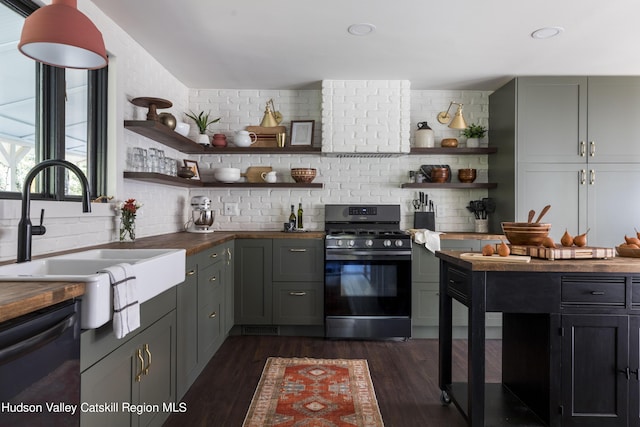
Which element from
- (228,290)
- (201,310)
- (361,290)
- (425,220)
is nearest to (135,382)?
(201,310)

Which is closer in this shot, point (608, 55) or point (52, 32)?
point (52, 32)

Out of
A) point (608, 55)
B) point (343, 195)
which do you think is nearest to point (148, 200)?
point (343, 195)

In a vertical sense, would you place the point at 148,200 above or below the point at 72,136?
below

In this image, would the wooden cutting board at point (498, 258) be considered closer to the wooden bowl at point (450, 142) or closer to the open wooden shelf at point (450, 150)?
the open wooden shelf at point (450, 150)

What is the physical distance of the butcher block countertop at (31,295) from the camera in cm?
93

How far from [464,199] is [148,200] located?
10.3 feet

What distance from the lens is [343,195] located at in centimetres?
417

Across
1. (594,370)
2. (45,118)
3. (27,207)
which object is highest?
(45,118)

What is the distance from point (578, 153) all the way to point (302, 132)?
2.66 m

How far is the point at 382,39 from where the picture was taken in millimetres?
2947

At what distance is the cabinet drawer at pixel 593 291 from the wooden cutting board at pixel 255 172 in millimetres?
3011

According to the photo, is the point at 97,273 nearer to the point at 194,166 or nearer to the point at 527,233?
the point at 527,233

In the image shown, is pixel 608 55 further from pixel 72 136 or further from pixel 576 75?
pixel 72 136

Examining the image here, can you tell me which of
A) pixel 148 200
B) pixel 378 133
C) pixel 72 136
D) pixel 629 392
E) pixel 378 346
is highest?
pixel 378 133
